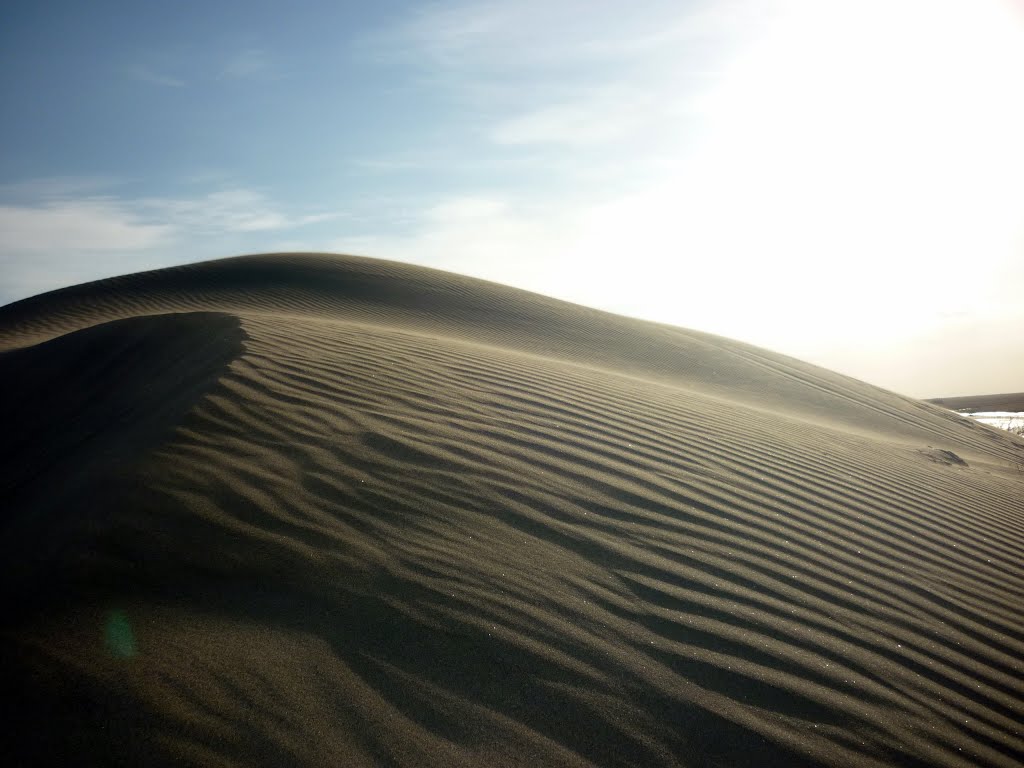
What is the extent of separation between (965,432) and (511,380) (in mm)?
7744

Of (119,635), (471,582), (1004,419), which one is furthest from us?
(1004,419)

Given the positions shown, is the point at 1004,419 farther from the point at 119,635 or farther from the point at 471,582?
the point at 119,635

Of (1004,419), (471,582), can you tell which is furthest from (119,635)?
(1004,419)

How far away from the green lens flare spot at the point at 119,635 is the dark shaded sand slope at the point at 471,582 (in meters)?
0.01

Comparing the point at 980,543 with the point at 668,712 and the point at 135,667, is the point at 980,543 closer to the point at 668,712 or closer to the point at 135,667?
the point at 668,712

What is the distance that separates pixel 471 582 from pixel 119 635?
4.13 ft

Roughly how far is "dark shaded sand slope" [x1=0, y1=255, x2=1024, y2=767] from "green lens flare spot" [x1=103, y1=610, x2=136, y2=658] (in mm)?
11

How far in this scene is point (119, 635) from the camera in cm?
222

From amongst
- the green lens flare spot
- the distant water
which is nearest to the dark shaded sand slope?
the green lens flare spot

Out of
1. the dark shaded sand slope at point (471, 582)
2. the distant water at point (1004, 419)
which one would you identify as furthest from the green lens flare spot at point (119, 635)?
the distant water at point (1004, 419)

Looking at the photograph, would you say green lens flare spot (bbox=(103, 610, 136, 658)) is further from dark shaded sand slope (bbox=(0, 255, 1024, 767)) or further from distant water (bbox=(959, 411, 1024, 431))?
distant water (bbox=(959, 411, 1024, 431))

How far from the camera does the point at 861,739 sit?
7.47 ft

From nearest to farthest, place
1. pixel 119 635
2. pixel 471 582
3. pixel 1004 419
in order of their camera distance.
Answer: pixel 119 635 < pixel 471 582 < pixel 1004 419

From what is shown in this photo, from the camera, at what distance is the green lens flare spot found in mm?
2148
